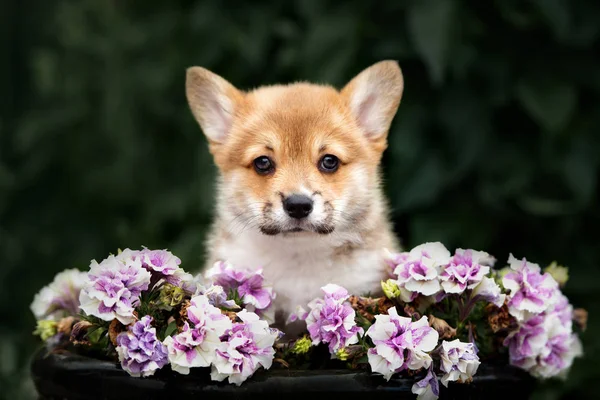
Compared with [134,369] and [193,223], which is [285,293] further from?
[193,223]

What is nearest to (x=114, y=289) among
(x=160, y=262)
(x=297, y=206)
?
(x=160, y=262)

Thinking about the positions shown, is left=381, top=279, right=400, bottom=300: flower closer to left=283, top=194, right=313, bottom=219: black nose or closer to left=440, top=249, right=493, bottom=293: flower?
left=440, top=249, right=493, bottom=293: flower

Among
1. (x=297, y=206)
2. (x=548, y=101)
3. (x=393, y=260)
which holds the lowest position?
(x=393, y=260)

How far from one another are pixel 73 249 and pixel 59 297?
2540 mm

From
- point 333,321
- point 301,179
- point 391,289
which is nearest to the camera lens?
point 333,321

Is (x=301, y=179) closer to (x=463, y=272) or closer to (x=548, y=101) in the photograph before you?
(x=463, y=272)

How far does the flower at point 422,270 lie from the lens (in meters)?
2.67

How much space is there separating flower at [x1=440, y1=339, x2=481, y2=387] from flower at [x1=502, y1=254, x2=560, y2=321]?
28 centimetres

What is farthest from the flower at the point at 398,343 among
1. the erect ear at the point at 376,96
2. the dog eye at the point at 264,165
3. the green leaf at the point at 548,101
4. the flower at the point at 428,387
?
the green leaf at the point at 548,101

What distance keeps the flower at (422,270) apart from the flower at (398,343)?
0.14 m

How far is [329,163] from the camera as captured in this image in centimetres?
318

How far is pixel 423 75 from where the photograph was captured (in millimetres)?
4422

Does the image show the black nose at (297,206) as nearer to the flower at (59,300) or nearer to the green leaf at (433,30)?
the flower at (59,300)

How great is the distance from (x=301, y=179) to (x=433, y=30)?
4.27 ft
